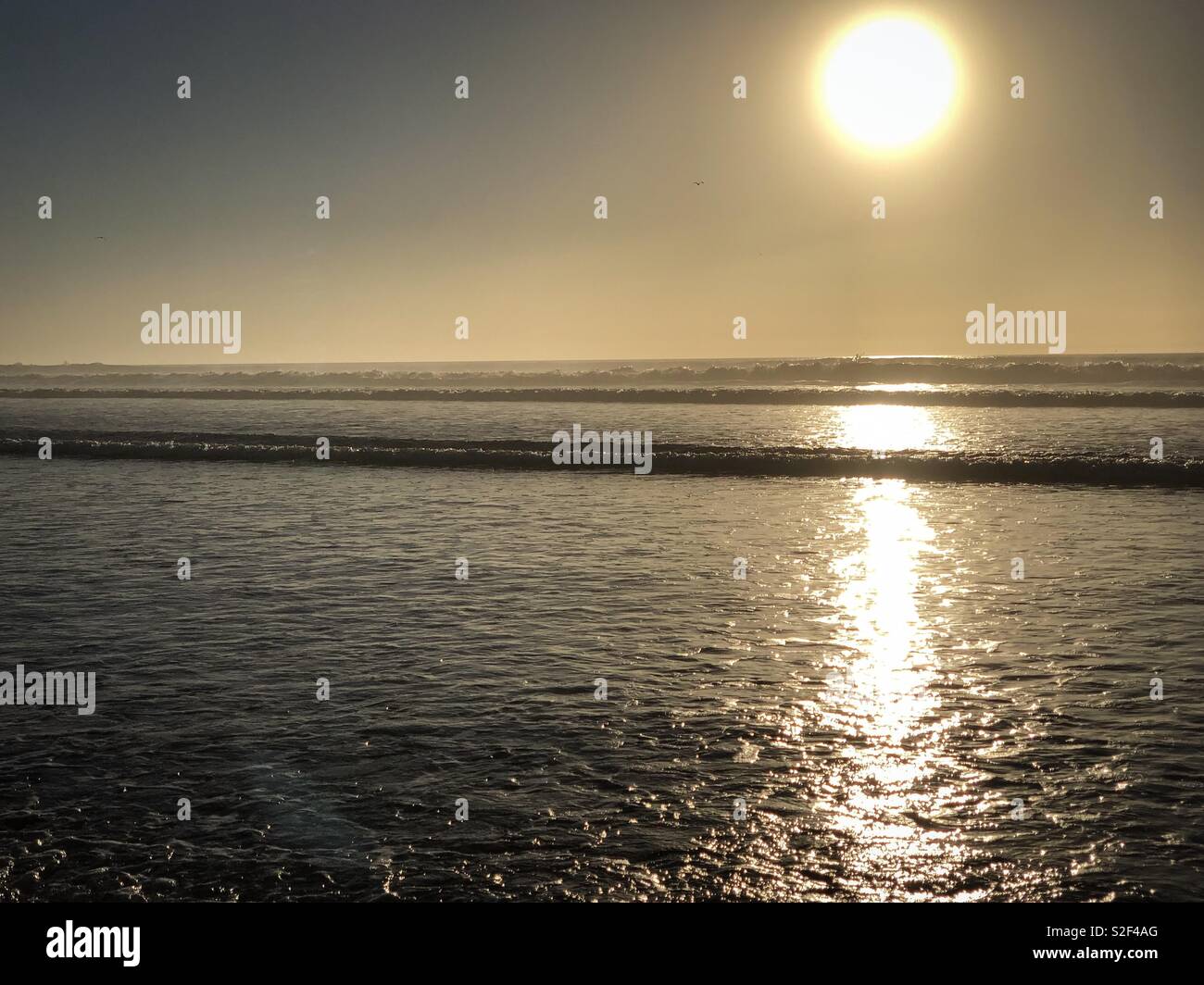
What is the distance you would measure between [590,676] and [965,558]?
8.45m

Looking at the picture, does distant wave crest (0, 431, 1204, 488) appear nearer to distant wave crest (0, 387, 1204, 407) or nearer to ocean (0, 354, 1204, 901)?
ocean (0, 354, 1204, 901)

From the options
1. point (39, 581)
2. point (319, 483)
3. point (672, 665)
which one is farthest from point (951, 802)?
point (319, 483)

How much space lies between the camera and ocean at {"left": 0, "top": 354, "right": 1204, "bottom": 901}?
6039 mm

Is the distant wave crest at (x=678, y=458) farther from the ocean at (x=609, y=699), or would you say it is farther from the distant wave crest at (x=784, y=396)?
the distant wave crest at (x=784, y=396)

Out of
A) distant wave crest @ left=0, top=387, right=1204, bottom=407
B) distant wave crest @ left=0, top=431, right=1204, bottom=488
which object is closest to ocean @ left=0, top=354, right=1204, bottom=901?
distant wave crest @ left=0, top=431, right=1204, bottom=488

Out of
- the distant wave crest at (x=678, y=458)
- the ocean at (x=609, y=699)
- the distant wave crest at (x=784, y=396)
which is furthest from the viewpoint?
the distant wave crest at (x=784, y=396)

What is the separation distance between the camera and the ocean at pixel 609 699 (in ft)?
19.8

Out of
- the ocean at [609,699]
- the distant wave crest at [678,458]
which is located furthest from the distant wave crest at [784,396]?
the ocean at [609,699]

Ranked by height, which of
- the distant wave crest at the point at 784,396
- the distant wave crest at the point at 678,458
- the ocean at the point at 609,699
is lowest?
the ocean at the point at 609,699

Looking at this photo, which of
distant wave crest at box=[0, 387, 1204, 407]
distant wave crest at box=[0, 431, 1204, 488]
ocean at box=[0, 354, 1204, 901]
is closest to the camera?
ocean at box=[0, 354, 1204, 901]

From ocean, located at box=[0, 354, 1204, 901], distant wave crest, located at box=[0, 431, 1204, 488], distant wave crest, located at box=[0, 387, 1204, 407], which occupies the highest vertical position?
distant wave crest, located at box=[0, 387, 1204, 407]
